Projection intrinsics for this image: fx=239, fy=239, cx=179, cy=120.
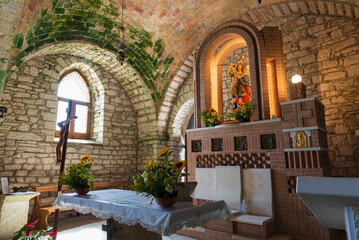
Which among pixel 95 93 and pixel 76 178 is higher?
pixel 95 93

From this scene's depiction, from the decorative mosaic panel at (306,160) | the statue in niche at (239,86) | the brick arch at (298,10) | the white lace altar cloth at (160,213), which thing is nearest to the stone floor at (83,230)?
the decorative mosaic panel at (306,160)

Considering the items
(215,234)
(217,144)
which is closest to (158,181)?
(215,234)

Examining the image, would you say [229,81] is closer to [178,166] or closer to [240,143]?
[240,143]

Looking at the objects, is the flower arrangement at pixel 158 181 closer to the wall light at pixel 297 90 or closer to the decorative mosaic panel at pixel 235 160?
the decorative mosaic panel at pixel 235 160

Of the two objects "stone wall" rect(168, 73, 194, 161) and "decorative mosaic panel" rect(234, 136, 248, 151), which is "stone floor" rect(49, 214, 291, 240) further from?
"stone wall" rect(168, 73, 194, 161)

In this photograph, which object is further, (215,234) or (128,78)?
(128,78)

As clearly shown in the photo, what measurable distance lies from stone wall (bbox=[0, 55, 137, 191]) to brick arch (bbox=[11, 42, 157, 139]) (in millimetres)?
244

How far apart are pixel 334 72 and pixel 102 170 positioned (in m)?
6.71

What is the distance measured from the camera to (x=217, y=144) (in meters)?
5.04

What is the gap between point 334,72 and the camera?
5.34m

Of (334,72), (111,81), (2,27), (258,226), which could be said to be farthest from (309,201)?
(111,81)

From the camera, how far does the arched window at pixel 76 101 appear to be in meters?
7.11

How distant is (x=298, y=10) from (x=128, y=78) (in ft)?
17.1

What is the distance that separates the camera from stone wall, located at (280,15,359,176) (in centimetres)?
495
